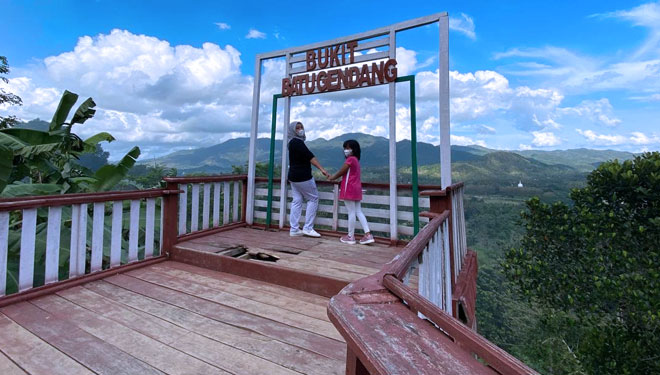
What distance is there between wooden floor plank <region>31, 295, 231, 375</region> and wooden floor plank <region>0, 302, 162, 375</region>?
0.12 feet

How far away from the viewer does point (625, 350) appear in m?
6.73

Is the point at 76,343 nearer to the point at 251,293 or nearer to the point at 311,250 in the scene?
the point at 251,293

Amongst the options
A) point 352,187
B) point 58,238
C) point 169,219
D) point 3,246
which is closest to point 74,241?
point 58,238

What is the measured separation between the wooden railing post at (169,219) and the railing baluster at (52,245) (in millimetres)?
1064

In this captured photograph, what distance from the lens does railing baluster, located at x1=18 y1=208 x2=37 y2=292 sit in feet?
8.34

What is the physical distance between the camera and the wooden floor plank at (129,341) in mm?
1729

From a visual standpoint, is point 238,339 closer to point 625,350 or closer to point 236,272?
point 236,272

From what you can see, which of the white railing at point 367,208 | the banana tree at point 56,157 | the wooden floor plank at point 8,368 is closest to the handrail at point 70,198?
the banana tree at point 56,157

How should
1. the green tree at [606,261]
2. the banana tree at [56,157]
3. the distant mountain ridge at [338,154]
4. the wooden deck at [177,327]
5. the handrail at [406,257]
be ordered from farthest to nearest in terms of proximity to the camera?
the distant mountain ridge at [338,154], the green tree at [606,261], the banana tree at [56,157], the wooden deck at [177,327], the handrail at [406,257]

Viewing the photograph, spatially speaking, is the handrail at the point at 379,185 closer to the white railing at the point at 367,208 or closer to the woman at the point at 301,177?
the white railing at the point at 367,208

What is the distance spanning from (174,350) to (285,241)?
2.55 metres

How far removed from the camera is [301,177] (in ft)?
14.7

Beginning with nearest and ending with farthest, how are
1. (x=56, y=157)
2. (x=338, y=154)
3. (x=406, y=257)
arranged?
(x=406, y=257), (x=56, y=157), (x=338, y=154)

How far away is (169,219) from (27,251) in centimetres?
134
